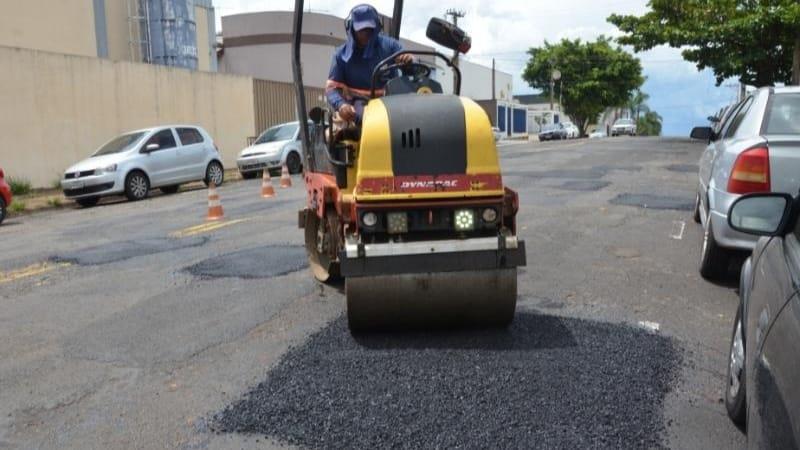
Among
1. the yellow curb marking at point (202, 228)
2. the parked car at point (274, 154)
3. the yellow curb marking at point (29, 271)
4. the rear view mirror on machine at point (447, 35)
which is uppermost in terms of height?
the rear view mirror on machine at point (447, 35)

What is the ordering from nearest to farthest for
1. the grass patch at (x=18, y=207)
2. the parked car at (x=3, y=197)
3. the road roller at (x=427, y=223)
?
1. the road roller at (x=427, y=223)
2. the parked car at (x=3, y=197)
3. the grass patch at (x=18, y=207)

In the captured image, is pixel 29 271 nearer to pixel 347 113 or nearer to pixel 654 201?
pixel 347 113

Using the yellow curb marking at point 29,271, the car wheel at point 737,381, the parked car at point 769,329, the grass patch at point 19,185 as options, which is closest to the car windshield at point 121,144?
the grass patch at point 19,185

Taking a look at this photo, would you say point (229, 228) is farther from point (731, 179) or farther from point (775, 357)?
point (775, 357)

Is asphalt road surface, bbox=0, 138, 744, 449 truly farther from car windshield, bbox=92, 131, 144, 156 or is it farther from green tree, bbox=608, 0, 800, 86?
green tree, bbox=608, 0, 800, 86

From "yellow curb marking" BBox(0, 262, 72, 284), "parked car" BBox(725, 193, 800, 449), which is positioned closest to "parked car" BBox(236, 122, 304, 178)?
"yellow curb marking" BBox(0, 262, 72, 284)

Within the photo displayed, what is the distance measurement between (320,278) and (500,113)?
190 ft

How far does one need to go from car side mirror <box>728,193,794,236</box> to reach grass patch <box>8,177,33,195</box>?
1875 centimetres

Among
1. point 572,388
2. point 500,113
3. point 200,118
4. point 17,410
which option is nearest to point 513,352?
point 572,388

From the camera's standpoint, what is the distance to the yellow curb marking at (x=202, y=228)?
379 inches

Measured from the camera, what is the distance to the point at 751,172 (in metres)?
5.29

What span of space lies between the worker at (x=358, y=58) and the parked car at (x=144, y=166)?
1128cm

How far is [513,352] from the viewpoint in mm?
4348

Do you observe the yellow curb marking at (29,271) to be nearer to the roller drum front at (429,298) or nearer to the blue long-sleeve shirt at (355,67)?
the blue long-sleeve shirt at (355,67)
